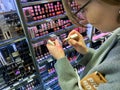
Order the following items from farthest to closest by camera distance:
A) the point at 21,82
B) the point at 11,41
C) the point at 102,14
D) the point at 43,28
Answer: the point at 43,28 < the point at 21,82 < the point at 11,41 < the point at 102,14

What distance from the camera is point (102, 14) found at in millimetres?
571

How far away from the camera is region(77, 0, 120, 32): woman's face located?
55 cm

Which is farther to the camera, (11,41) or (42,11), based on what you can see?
(42,11)

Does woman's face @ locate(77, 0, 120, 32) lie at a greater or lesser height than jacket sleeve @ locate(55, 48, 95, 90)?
greater

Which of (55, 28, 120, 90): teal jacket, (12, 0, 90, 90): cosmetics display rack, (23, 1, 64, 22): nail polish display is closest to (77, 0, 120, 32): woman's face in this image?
(55, 28, 120, 90): teal jacket

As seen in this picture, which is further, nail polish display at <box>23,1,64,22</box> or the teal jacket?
nail polish display at <box>23,1,64,22</box>

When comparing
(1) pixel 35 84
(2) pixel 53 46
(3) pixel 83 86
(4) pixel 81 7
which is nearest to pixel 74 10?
(4) pixel 81 7

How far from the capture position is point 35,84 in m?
1.90

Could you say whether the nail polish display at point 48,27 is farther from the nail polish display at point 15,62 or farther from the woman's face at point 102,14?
the woman's face at point 102,14

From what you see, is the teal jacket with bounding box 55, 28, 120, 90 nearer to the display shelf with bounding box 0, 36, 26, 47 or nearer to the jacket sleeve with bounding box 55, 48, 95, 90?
the jacket sleeve with bounding box 55, 48, 95, 90

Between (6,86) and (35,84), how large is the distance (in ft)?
1.23

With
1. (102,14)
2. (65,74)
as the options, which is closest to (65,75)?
(65,74)

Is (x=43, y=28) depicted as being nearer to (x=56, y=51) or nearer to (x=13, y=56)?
(x=13, y=56)

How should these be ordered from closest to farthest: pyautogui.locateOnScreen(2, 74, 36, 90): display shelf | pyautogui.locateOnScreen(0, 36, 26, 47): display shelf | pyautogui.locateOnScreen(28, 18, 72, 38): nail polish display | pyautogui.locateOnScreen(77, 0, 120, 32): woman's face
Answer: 1. pyautogui.locateOnScreen(77, 0, 120, 32): woman's face
2. pyautogui.locateOnScreen(0, 36, 26, 47): display shelf
3. pyautogui.locateOnScreen(2, 74, 36, 90): display shelf
4. pyautogui.locateOnScreen(28, 18, 72, 38): nail polish display
